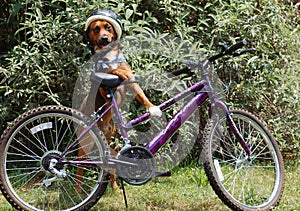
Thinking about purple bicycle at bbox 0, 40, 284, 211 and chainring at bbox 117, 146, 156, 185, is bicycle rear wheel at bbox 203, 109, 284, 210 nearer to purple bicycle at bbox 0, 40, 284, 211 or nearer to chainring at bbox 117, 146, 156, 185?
purple bicycle at bbox 0, 40, 284, 211

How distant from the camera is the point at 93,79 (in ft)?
11.8

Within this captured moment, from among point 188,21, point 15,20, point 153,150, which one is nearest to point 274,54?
point 188,21

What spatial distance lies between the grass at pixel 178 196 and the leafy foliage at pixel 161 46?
30.9 inches

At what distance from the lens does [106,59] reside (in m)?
3.71

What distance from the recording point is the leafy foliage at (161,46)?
4.43 meters

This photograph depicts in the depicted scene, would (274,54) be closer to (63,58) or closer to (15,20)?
(63,58)

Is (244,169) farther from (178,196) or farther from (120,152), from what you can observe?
(120,152)

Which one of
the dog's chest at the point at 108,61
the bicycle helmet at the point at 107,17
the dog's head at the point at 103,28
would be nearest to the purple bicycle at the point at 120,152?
the dog's chest at the point at 108,61

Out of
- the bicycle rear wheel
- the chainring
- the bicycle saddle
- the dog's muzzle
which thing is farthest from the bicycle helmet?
the bicycle rear wheel

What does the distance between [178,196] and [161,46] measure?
4.42 ft

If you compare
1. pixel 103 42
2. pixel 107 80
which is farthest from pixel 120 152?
pixel 103 42

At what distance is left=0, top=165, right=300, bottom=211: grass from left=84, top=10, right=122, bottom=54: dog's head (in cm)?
126

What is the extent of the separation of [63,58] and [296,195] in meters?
2.41

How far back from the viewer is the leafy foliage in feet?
14.5
